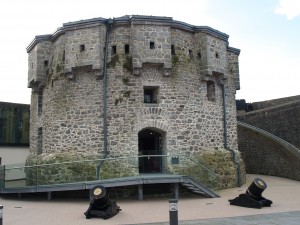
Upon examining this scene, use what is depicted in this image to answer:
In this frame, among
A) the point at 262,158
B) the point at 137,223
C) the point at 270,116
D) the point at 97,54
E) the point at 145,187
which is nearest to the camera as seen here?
the point at 137,223

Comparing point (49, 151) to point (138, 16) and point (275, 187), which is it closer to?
point (138, 16)

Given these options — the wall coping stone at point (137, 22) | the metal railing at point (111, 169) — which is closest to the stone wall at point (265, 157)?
the metal railing at point (111, 169)

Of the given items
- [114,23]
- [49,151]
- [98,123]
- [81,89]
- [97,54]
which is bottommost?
[49,151]

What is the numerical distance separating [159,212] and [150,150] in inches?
192

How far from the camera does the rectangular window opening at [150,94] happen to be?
16.3 metres

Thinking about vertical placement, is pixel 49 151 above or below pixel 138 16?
below

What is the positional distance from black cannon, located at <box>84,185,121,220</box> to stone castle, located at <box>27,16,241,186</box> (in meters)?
4.09

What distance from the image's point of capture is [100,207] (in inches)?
423

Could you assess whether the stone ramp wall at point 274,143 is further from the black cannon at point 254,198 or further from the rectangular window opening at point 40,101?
the rectangular window opening at point 40,101

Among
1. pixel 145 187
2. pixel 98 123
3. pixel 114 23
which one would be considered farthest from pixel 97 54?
pixel 145 187

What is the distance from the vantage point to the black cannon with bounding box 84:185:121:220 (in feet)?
34.3

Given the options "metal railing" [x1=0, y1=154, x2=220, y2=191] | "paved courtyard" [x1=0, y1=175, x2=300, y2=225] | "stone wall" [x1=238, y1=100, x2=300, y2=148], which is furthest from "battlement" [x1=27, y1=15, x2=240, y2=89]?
"stone wall" [x1=238, y1=100, x2=300, y2=148]

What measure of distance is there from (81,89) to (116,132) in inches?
100

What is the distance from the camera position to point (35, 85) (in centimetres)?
1870
